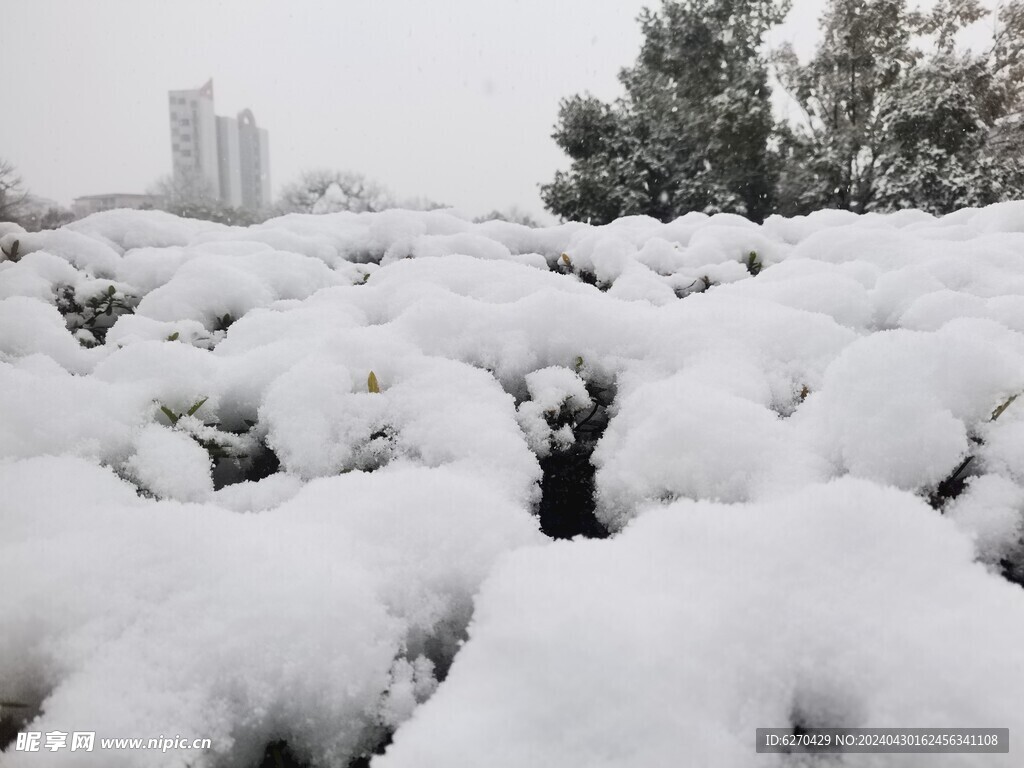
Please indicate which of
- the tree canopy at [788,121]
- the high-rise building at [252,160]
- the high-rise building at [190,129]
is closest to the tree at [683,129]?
the tree canopy at [788,121]

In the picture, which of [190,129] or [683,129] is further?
[190,129]

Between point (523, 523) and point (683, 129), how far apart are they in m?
15.0

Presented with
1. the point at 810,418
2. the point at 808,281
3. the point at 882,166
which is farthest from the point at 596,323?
the point at 882,166

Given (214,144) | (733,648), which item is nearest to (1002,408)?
(733,648)

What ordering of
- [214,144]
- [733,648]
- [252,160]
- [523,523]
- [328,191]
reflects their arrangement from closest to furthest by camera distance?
[733,648], [523,523], [328,191], [214,144], [252,160]

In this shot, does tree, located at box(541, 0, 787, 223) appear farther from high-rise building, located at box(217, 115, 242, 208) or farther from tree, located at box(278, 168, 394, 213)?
high-rise building, located at box(217, 115, 242, 208)

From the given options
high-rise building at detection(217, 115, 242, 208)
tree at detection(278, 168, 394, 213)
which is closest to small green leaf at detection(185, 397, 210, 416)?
tree at detection(278, 168, 394, 213)

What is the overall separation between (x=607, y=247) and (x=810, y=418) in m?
1.53

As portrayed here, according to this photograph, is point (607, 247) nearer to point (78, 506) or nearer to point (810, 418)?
point (810, 418)

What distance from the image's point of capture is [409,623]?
84 centimetres

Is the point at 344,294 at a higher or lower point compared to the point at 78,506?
higher

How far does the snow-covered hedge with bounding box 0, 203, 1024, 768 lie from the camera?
2.20 ft

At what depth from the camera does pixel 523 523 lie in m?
1.00

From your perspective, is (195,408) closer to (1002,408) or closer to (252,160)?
(1002,408)
